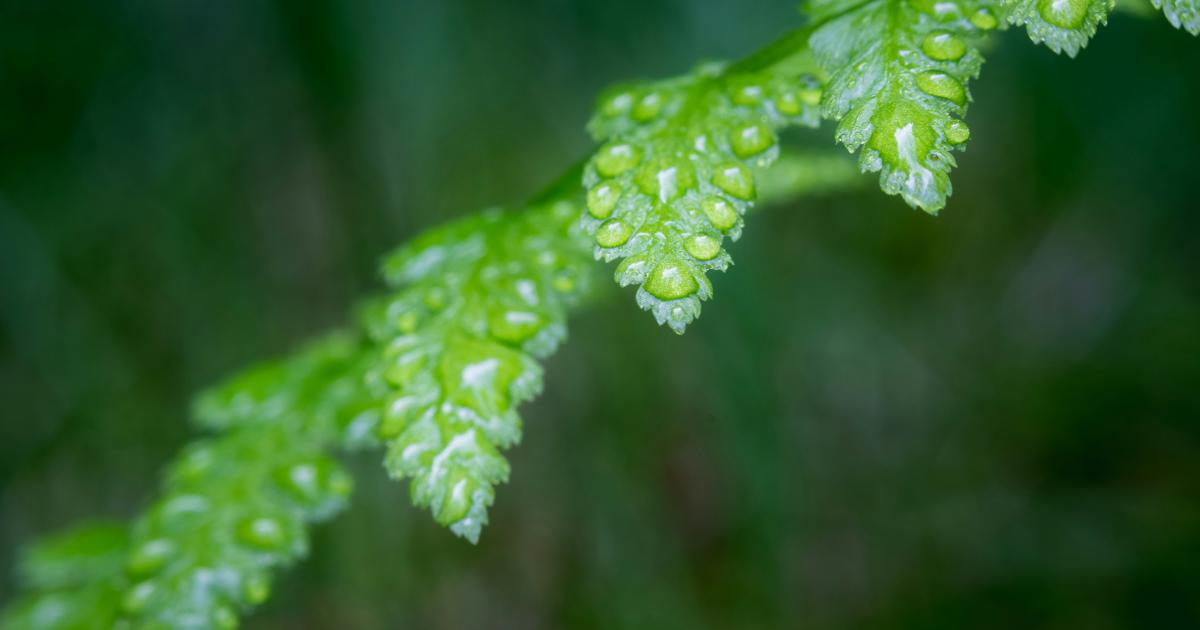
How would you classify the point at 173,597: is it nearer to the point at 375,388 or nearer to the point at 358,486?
the point at 375,388

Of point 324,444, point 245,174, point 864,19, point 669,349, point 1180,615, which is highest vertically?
point 245,174

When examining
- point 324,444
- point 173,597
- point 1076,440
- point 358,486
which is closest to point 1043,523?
point 1076,440

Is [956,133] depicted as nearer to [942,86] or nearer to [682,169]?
[942,86]

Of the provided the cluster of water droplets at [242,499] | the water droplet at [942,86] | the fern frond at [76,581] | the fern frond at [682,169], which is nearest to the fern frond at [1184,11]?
the water droplet at [942,86]

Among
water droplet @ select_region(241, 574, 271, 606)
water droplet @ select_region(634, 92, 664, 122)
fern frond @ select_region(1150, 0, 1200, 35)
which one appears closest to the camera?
fern frond @ select_region(1150, 0, 1200, 35)

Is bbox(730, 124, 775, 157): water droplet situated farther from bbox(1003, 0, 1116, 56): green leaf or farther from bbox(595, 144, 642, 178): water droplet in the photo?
bbox(1003, 0, 1116, 56): green leaf

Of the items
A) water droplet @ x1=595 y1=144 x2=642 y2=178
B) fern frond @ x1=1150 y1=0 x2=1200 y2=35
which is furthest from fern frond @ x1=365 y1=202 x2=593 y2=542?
fern frond @ x1=1150 y1=0 x2=1200 y2=35

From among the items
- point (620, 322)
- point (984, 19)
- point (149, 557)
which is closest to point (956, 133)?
point (984, 19)
